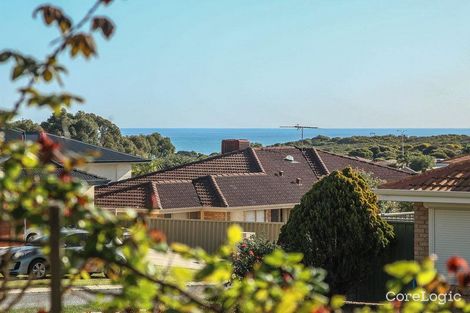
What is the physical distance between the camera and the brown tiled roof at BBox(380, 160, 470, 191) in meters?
14.7

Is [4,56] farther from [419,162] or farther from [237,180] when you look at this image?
[419,162]

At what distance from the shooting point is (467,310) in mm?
3486

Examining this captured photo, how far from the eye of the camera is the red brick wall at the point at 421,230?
1516cm

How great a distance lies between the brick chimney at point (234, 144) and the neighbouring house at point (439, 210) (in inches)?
1358

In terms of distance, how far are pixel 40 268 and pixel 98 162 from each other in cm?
2536

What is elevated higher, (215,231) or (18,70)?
(18,70)

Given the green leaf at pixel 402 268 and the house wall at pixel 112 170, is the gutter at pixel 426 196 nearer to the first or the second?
the green leaf at pixel 402 268

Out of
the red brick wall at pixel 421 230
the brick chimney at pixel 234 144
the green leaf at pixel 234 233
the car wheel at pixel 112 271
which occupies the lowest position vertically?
the red brick wall at pixel 421 230

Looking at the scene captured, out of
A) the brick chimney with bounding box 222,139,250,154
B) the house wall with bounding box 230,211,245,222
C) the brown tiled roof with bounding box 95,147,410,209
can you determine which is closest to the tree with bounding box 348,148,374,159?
the brick chimney with bounding box 222,139,250,154

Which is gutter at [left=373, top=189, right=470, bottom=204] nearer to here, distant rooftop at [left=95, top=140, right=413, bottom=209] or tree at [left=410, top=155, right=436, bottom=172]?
distant rooftop at [left=95, top=140, right=413, bottom=209]

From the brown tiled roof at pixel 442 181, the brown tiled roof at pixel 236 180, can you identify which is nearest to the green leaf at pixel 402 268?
the brown tiled roof at pixel 442 181

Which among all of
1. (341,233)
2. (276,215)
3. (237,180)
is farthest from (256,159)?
(341,233)

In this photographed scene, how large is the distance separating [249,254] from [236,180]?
23.8 m

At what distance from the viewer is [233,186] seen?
40.2 m
